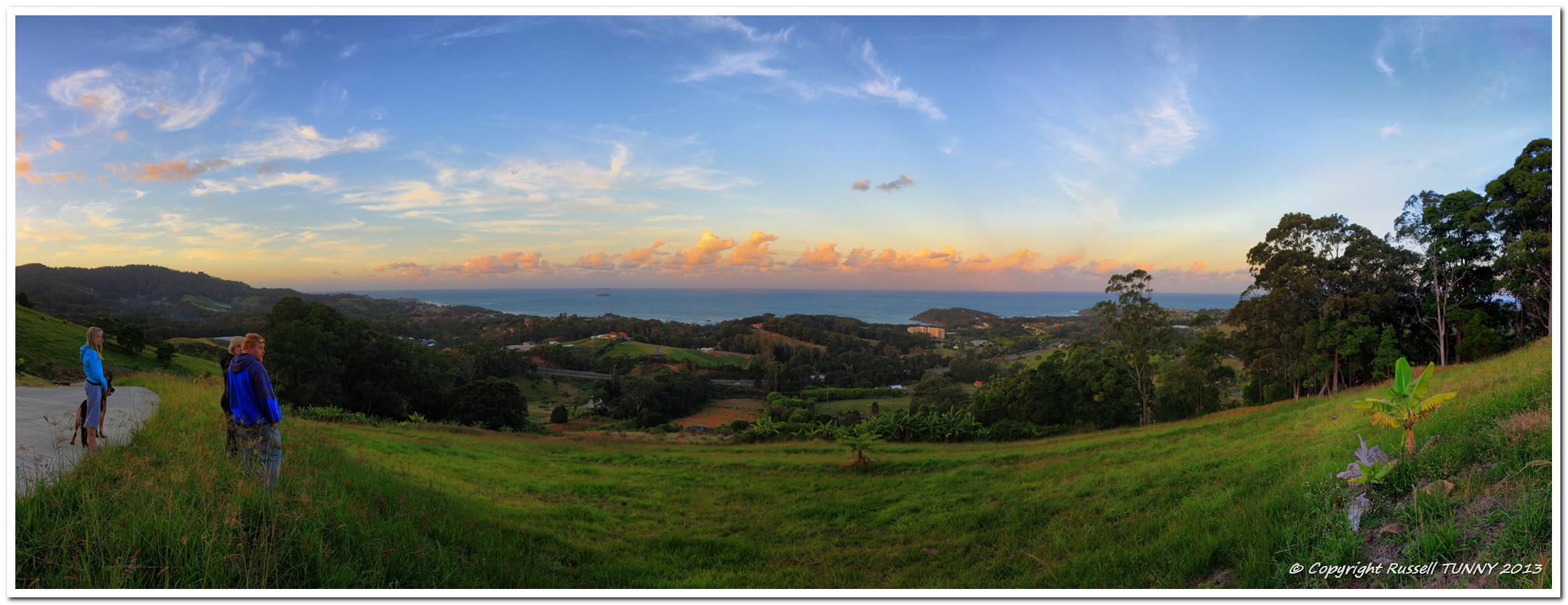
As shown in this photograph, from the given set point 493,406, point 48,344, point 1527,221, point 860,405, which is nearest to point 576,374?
point 493,406

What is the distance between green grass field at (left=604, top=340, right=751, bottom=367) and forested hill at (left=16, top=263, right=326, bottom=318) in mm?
13901

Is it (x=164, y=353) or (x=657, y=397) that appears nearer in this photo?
(x=164, y=353)

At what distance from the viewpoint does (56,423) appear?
4562 mm

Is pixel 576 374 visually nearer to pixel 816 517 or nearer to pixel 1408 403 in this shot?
pixel 816 517

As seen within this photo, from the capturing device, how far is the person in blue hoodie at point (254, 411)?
11.7 ft

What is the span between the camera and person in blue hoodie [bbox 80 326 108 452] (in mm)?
4082

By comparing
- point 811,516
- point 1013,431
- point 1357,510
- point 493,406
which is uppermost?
point 1357,510

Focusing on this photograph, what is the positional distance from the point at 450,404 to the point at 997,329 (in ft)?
73.8

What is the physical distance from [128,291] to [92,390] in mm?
7930

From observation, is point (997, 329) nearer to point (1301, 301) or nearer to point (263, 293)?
point (1301, 301)

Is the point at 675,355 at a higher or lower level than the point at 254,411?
lower

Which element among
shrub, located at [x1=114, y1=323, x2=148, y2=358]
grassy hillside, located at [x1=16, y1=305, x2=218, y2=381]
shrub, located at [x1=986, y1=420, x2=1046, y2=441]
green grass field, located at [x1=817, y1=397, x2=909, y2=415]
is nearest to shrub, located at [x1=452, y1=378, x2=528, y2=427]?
shrub, located at [x1=114, y1=323, x2=148, y2=358]

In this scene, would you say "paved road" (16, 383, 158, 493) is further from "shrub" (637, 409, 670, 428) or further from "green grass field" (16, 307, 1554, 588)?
"shrub" (637, 409, 670, 428)

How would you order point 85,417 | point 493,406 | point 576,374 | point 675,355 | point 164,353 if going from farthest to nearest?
point 576,374, point 675,355, point 493,406, point 164,353, point 85,417
